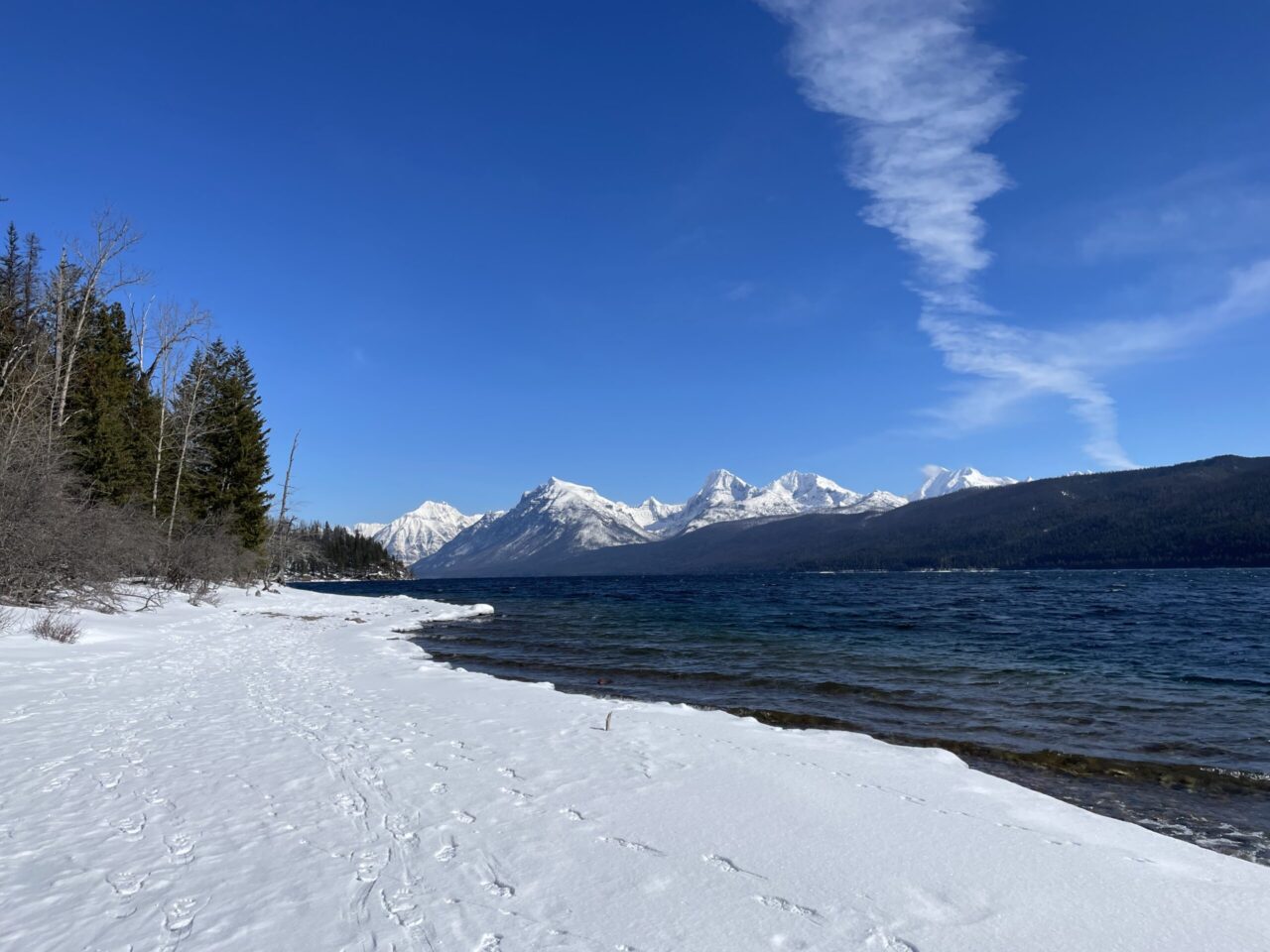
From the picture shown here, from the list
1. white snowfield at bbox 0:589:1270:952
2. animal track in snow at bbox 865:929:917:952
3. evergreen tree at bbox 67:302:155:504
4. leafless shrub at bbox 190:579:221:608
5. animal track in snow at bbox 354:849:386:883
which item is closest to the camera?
animal track in snow at bbox 865:929:917:952

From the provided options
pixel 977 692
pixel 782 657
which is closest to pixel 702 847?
pixel 977 692

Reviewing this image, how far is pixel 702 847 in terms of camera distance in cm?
562

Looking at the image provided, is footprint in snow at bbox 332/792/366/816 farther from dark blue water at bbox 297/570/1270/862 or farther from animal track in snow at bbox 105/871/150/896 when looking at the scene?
dark blue water at bbox 297/570/1270/862

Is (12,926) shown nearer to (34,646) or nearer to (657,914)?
(657,914)

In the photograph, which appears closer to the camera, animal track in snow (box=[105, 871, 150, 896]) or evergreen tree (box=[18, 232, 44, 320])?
animal track in snow (box=[105, 871, 150, 896])

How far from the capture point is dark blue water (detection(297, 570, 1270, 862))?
919cm

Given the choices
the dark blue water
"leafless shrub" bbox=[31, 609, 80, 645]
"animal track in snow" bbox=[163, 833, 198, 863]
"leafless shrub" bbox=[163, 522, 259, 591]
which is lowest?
the dark blue water

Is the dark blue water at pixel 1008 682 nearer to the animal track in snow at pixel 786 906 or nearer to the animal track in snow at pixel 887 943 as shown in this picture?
the animal track in snow at pixel 887 943

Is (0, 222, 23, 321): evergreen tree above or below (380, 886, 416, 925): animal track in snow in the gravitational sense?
above

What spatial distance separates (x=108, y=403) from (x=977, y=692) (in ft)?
128

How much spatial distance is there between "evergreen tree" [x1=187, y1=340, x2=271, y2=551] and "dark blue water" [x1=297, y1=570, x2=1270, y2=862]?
21226 mm

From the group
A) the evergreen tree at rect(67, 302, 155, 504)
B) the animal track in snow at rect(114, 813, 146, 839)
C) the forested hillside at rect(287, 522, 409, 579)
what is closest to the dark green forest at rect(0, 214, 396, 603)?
the evergreen tree at rect(67, 302, 155, 504)

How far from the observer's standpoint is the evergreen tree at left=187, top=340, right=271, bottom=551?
44.5 metres

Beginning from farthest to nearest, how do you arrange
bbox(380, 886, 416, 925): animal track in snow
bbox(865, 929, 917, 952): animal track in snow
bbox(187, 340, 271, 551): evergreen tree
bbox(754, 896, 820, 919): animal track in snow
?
bbox(187, 340, 271, 551): evergreen tree → bbox(754, 896, 820, 919): animal track in snow → bbox(380, 886, 416, 925): animal track in snow → bbox(865, 929, 917, 952): animal track in snow
